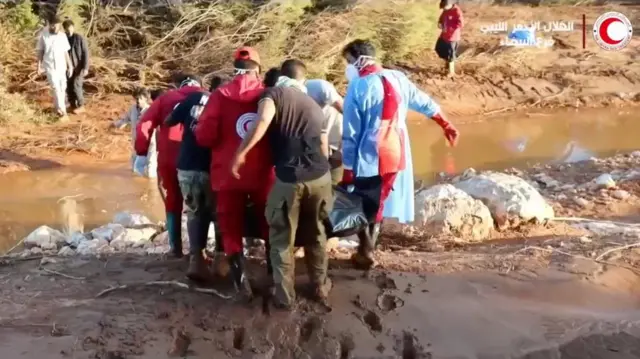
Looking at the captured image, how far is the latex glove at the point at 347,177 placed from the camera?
18.8ft

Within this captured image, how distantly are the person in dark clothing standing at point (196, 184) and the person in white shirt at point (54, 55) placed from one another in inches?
291

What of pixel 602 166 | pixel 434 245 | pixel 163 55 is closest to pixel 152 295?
pixel 434 245

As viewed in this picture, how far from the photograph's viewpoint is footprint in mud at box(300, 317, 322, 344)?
4.94 meters

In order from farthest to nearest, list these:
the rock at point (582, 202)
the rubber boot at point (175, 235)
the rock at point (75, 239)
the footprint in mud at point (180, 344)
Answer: the rock at point (582, 202) < the rock at point (75, 239) < the rubber boot at point (175, 235) < the footprint in mud at point (180, 344)

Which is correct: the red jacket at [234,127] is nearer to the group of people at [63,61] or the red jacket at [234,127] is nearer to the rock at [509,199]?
the rock at [509,199]

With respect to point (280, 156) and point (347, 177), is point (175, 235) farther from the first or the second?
point (280, 156)

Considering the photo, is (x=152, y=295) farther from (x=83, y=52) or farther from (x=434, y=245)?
(x=83, y=52)

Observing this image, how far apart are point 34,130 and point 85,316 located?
8187 mm

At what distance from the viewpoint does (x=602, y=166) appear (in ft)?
35.7

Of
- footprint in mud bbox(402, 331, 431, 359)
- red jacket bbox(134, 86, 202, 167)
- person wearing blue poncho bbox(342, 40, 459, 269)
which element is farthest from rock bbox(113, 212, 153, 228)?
footprint in mud bbox(402, 331, 431, 359)

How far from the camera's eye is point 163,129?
598 centimetres

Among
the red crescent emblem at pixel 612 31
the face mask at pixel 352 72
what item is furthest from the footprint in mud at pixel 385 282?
the red crescent emblem at pixel 612 31

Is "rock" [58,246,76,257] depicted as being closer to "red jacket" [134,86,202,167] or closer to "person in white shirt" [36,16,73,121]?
"red jacket" [134,86,202,167]

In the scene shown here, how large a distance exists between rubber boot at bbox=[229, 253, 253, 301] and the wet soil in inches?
3.3
